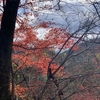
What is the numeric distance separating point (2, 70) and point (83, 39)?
769 centimetres

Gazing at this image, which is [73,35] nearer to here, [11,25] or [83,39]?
[83,39]

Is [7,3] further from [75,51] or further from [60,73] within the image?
[60,73]

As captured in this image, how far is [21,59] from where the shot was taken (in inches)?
442

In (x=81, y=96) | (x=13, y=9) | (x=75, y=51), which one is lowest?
(x=81, y=96)

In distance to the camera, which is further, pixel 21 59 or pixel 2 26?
pixel 21 59

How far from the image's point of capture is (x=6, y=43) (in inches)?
213

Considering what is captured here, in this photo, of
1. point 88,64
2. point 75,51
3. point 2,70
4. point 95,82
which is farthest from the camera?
point 88,64

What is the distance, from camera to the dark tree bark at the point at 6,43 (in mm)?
5324

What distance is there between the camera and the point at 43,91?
10188mm

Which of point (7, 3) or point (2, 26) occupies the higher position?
point (7, 3)

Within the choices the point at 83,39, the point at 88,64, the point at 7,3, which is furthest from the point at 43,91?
the point at 88,64

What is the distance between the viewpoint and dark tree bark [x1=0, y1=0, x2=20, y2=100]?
17.5 ft

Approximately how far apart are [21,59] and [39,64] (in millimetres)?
2175

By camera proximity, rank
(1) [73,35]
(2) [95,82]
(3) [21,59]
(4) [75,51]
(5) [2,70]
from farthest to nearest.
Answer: (2) [95,82]
(4) [75,51]
(1) [73,35]
(3) [21,59]
(5) [2,70]
